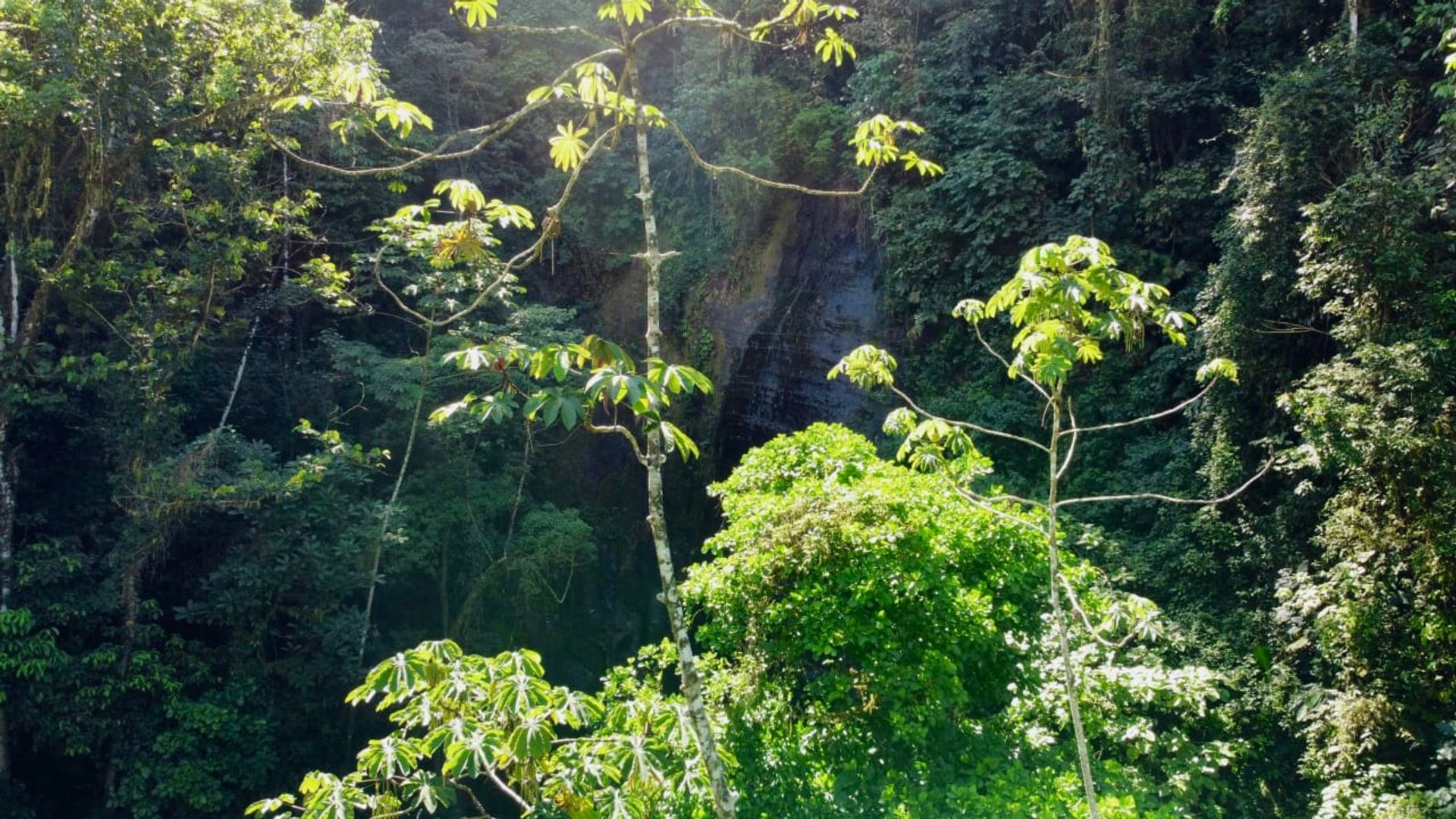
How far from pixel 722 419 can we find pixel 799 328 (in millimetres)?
1534

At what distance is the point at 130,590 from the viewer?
294 inches

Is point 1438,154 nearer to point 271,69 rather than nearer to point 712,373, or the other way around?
point 712,373

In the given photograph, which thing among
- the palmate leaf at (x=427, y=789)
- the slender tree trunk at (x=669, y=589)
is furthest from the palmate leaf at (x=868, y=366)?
the palmate leaf at (x=427, y=789)

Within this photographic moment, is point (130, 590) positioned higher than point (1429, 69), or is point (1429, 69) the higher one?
point (1429, 69)

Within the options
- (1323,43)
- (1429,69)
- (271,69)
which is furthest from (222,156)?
(1429,69)

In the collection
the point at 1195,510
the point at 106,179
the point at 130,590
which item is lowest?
the point at 130,590

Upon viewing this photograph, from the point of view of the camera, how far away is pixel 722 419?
11.6m

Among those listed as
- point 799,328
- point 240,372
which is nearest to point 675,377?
point 240,372

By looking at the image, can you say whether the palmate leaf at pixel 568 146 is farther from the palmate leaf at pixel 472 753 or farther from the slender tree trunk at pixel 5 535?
the slender tree trunk at pixel 5 535

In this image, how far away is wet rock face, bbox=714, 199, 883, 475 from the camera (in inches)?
427

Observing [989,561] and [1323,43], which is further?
[1323,43]

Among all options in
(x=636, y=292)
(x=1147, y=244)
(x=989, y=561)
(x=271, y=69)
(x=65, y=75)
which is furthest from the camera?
(x=636, y=292)

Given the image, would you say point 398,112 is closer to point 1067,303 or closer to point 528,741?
point 528,741

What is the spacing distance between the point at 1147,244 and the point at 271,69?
8266 millimetres
